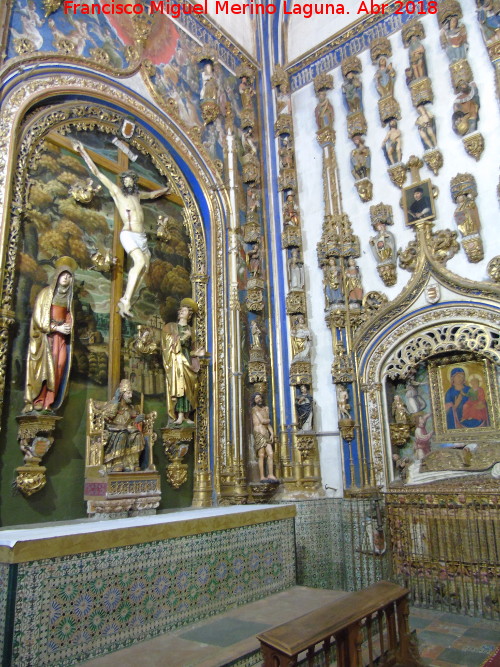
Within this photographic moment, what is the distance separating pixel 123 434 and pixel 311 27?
10474mm

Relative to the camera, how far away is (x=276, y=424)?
32.1ft

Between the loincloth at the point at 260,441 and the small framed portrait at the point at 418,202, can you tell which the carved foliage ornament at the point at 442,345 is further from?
the loincloth at the point at 260,441

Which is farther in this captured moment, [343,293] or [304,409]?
[343,293]

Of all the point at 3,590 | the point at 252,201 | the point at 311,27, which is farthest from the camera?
the point at 311,27

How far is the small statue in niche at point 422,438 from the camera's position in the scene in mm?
9102

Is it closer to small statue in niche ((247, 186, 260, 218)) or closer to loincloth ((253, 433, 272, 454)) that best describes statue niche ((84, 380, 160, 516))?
loincloth ((253, 433, 272, 454))

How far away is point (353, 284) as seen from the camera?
32.7 feet

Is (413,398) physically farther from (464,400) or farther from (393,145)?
(393,145)

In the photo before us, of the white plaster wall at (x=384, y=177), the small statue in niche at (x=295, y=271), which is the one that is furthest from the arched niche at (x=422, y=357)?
the small statue in niche at (x=295, y=271)

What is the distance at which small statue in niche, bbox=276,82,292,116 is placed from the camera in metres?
11.7

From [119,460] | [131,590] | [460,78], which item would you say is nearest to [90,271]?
[119,460]

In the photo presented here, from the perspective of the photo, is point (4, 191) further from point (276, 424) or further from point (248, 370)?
point (276, 424)

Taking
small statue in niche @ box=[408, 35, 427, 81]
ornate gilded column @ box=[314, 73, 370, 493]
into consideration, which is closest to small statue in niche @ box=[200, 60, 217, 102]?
ornate gilded column @ box=[314, 73, 370, 493]

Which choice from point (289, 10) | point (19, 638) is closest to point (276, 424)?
point (19, 638)
